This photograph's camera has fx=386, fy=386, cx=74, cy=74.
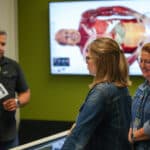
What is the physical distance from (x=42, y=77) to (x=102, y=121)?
3.29 metres

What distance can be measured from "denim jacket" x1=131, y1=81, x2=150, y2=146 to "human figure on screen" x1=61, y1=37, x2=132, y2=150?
4.9 inches

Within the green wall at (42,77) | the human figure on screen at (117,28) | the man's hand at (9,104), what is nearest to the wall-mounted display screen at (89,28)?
the human figure on screen at (117,28)

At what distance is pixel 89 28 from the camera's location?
4.78m

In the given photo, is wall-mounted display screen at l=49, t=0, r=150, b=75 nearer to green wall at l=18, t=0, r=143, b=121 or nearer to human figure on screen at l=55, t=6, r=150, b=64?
human figure on screen at l=55, t=6, r=150, b=64

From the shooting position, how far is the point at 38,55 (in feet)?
16.6

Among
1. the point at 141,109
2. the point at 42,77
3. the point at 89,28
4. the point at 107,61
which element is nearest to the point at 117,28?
the point at 89,28

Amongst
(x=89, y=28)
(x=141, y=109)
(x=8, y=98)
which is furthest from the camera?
(x=89, y=28)

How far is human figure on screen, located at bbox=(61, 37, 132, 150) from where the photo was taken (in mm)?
1769

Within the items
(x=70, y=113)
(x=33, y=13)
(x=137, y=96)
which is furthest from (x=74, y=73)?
(x=137, y=96)

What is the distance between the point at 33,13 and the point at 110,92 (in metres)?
3.41

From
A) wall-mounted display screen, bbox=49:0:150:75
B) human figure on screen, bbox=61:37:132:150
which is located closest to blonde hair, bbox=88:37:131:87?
human figure on screen, bbox=61:37:132:150

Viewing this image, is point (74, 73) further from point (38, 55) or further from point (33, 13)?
point (33, 13)

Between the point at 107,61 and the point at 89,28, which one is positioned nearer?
the point at 107,61

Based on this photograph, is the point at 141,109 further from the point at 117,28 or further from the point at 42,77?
the point at 42,77
